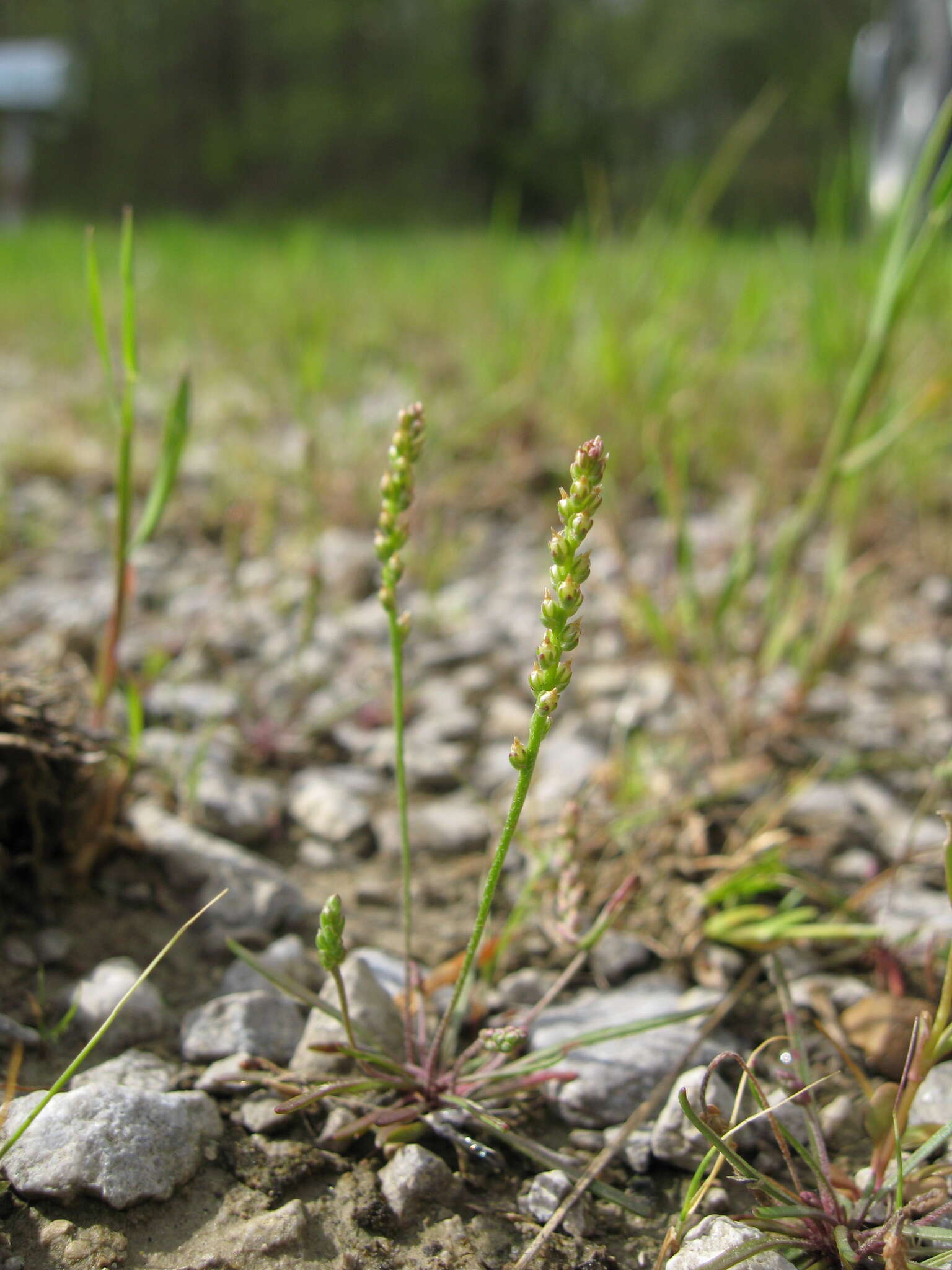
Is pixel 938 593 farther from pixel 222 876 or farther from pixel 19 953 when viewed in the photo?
pixel 19 953

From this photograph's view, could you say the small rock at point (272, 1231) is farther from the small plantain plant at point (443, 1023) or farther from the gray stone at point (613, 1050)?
the gray stone at point (613, 1050)

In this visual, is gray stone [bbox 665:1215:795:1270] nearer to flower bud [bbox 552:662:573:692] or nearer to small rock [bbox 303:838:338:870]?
flower bud [bbox 552:662:573:692]

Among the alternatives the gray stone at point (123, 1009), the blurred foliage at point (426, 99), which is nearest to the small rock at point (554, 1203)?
the gray stone at point (123, 1009)

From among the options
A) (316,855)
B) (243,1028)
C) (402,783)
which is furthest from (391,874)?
(402,783)

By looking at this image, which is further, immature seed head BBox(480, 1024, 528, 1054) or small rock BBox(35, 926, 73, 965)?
small rock BBox(35, 926, 73, 965)

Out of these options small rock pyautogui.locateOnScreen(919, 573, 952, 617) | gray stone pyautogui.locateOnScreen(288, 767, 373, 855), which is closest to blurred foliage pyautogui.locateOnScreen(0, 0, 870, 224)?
small rock pyautogui.locateOnScreen(919, 573, 952, 617)

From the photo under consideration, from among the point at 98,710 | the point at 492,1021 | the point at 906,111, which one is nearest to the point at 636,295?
the point at 98,710
